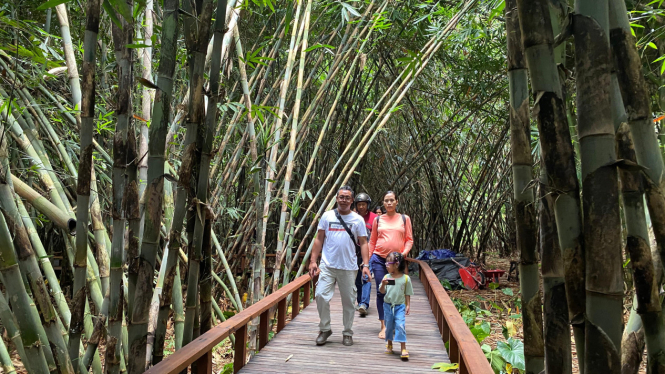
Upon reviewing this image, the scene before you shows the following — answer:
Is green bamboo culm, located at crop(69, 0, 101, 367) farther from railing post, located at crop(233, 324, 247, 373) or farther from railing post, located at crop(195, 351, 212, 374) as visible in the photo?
railing post, located at crop(233, 324, 247, 373)

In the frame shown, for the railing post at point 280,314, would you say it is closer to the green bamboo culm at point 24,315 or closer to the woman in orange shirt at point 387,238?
the woman in orange shirt at point 387,238

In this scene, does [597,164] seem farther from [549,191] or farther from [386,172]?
[386,172]

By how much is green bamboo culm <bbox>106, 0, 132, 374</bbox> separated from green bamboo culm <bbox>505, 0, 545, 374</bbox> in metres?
1.00

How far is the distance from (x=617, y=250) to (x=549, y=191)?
0.40ft

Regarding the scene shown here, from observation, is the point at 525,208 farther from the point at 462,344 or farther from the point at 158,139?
the point at 462,344

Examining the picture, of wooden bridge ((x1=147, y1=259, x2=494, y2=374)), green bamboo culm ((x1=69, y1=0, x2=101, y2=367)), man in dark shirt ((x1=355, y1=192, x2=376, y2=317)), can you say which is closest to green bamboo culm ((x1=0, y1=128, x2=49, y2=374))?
green bamboo culm ((x1=69, y1=0, x2=101, y2=367))

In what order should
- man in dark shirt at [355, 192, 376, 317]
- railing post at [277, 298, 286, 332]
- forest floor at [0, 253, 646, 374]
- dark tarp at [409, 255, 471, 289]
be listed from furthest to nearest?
dark tarp at [409, 255, 471, 289]
forest floor at [0, 253, 646, 374]
man in dark shirt at [355, 192, 376, 317]
railing post at [277, 298, 286, 332]

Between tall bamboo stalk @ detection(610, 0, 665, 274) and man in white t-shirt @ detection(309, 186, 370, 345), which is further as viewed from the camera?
man in white t-shirt @ detection(309, 186, 370, 345)

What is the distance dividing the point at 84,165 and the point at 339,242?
204 cm

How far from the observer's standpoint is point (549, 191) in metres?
0.72

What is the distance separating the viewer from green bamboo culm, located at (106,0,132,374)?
4.37ft

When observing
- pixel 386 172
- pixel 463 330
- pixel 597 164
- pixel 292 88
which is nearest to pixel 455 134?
pixel 386 172

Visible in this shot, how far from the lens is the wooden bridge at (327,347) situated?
204 centimetres

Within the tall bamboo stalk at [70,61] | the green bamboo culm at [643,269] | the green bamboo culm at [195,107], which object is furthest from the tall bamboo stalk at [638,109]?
the tall bamboo stalk at [70,61]
